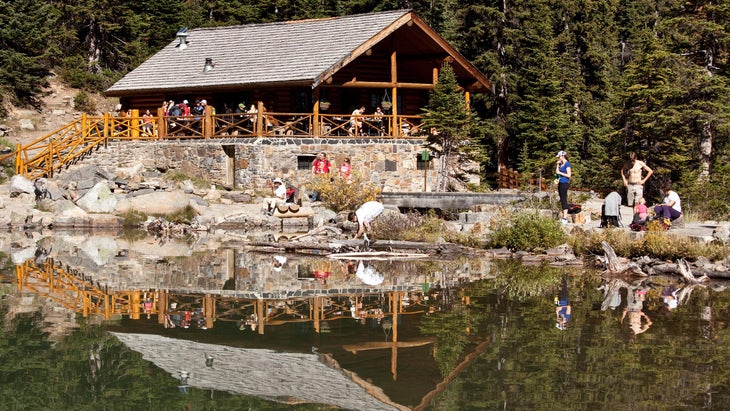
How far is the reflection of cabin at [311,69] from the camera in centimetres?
3297

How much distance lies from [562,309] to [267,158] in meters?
19.2

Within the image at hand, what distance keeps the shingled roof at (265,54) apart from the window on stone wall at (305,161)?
2.41 metres

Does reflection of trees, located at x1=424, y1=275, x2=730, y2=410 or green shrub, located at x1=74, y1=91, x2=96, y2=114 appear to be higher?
green shrub, located at x1=74, y1=91, x2=96, y2=114

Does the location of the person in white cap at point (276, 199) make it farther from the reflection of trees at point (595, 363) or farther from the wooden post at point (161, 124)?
the reflection of trees at point (595, 363)

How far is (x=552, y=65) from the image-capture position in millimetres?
36000

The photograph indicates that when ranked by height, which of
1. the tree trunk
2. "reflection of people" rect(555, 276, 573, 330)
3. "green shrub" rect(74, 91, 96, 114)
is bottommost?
"reflection of people" rect(555, 276, 573, 330)

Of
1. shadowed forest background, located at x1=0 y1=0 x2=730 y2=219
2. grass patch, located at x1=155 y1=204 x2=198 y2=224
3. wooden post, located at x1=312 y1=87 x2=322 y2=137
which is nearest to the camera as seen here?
grass patch, located at x1=155 y1=204 x2=198 y2=224

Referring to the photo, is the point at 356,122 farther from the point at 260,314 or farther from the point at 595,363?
the point at 595,363

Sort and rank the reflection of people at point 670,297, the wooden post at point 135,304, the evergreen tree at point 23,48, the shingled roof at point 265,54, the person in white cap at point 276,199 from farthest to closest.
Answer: the evergreen tree at point 23,48
the shingled roof at point 265,54
the person in white cap at point 276,199
the reflection of people at point 670,297
the wooden post at point 135,304

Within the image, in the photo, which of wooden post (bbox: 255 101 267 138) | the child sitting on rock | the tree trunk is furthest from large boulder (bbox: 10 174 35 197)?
the tree trunk

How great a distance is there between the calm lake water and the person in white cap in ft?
29.6

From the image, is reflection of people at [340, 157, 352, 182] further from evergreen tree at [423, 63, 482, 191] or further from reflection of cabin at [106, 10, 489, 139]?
evergreen tree at [423, 63, 482, 191]

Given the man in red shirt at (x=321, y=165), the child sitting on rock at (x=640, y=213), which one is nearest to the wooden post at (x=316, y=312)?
the child sitting on rock at (x=640, y=213)

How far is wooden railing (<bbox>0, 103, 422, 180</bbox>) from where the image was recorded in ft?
106
